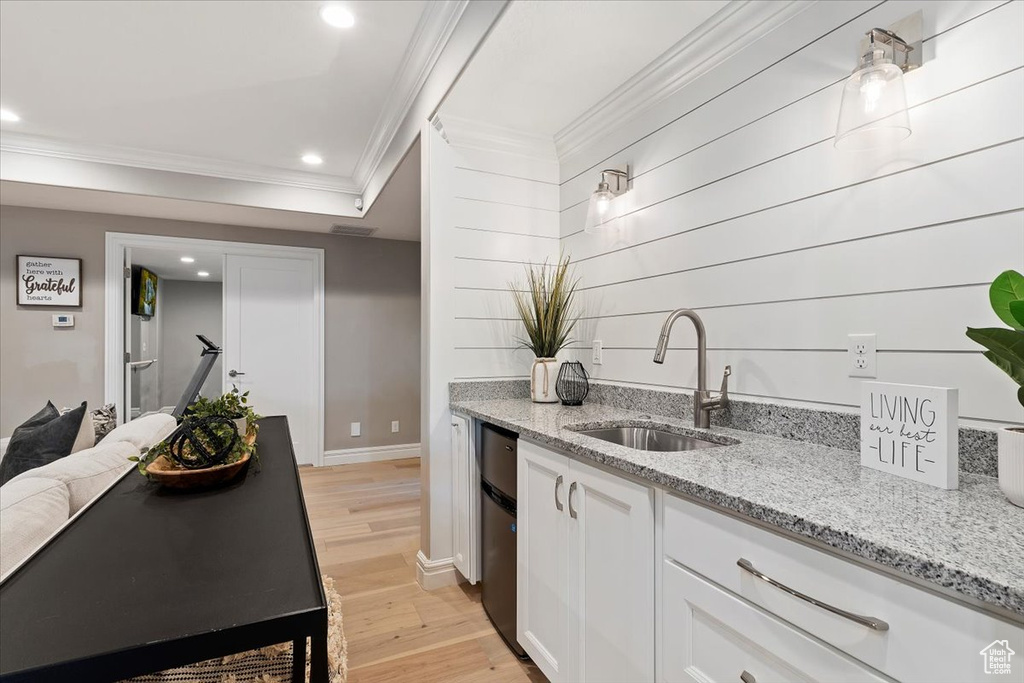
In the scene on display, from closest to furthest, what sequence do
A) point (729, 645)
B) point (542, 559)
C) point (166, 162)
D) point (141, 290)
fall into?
point (729, 645) < point (542, 559) < point (166, 162) < point (141, 290)

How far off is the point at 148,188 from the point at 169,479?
3.38m

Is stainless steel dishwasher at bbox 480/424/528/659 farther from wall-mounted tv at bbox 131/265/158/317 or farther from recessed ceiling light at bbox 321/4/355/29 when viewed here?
wall-mounted tv at bbox 131/265/158/317

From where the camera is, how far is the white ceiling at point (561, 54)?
66.0 inches

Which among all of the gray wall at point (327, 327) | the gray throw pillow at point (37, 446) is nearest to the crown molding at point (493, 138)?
the gray throw pillow at point (37, 446)

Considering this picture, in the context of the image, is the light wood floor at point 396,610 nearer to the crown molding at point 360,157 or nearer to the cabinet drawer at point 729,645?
the cabinet drawer at point 729,645

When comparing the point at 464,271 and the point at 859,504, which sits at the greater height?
the point at 464,271

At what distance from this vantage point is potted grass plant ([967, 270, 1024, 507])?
2.75 ft

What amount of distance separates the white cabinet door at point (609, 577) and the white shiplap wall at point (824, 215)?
0.69m

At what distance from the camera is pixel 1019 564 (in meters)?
0.62

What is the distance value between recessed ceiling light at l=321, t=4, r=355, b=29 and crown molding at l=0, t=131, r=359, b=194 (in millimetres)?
2053

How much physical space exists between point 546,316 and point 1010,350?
5.67ft

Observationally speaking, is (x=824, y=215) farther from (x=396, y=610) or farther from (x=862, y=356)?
(x=396, y=610)

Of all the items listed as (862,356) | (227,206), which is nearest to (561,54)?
(862,356)

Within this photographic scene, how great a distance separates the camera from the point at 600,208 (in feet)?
7.26
